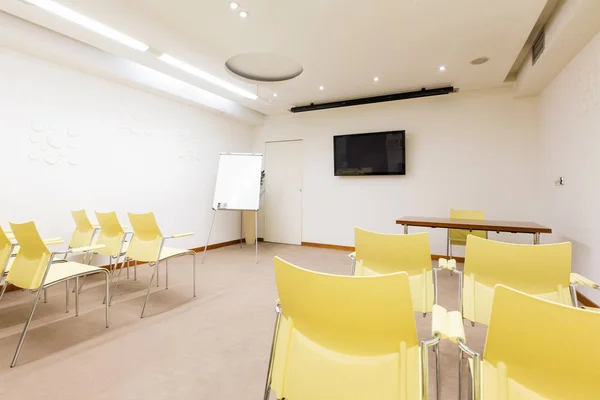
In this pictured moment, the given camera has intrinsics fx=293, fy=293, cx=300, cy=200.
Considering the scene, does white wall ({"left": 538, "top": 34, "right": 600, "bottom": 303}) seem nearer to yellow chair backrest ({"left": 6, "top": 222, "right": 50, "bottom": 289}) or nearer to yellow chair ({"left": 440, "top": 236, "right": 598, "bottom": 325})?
yellow chair ({"left": 440, "top": 236, "right": 598, "bottom": 325})

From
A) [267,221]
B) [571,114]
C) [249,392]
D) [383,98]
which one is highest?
[383,98]

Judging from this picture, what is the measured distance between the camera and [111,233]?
3.25 meters

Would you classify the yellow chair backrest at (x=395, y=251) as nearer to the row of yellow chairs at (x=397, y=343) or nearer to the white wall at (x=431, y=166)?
the row of yellow chairs at (x=397, y=343)

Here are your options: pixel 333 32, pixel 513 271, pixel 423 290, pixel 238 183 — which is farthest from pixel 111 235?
pixel 513 271

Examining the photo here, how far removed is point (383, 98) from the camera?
5.31 metres

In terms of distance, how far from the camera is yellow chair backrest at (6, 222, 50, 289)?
2.13 m

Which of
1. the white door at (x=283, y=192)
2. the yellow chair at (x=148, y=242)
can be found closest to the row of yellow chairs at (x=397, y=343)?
the yellow chair at (x=148, y=242)

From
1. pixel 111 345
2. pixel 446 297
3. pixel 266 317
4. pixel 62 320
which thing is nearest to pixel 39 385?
pixel 111 345

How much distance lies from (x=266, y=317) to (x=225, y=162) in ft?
11.6

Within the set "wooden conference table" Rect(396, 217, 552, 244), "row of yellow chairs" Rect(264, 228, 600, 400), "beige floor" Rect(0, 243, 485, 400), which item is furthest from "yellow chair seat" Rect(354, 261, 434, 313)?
"wooden conference table" Rect(396, 217, 552, 244)

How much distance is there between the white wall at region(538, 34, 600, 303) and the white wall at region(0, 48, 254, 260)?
556cm

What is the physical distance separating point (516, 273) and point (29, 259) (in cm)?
339

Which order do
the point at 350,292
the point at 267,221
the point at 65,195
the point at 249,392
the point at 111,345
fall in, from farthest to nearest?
the point at 267,221, the point at 65,195, the point at 111,345, the point at 249,392, the point at 350,292

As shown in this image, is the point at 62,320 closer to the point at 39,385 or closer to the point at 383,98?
the point at 39,385
